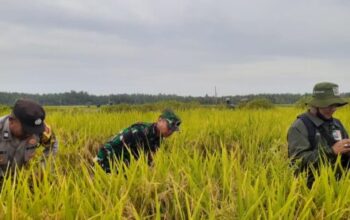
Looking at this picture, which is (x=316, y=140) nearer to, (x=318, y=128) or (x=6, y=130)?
(x=318, y=128)

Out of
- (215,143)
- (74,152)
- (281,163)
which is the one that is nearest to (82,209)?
(281,163)

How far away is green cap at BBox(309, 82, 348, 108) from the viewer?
4.12m

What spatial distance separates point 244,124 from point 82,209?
21.7ft

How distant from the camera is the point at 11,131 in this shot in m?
4.12

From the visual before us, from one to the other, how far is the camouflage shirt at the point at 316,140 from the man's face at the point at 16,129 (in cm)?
203

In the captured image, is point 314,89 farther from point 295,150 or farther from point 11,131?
point 11,131

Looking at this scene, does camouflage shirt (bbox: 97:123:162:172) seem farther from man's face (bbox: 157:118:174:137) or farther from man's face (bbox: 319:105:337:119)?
man's face (bbox: 319:105:337:119)

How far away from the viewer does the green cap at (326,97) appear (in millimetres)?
4117

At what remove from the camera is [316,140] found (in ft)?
13.4

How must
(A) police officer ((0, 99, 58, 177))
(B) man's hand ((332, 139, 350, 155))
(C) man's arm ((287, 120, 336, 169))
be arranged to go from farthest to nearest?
(A) police officer ((0, 99, 58, 177)) → (C) man's arm ((287, 120, 336, 169)) → (B) man's hand ((332, 139, 350, 155))

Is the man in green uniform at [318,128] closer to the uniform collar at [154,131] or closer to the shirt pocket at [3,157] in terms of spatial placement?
the uniform collar at [154,131]

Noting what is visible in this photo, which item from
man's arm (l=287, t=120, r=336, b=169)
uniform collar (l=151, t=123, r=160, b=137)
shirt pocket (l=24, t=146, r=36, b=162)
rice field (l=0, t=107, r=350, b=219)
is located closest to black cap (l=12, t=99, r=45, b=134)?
shirt pocket (l=24, t=146, r=36, b=162)

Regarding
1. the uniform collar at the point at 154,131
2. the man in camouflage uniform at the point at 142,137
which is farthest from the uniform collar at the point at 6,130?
the uniform collar at the point at 154,131

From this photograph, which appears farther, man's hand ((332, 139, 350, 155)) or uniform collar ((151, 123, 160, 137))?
uniform collar ((151, 123, 160, 137))
